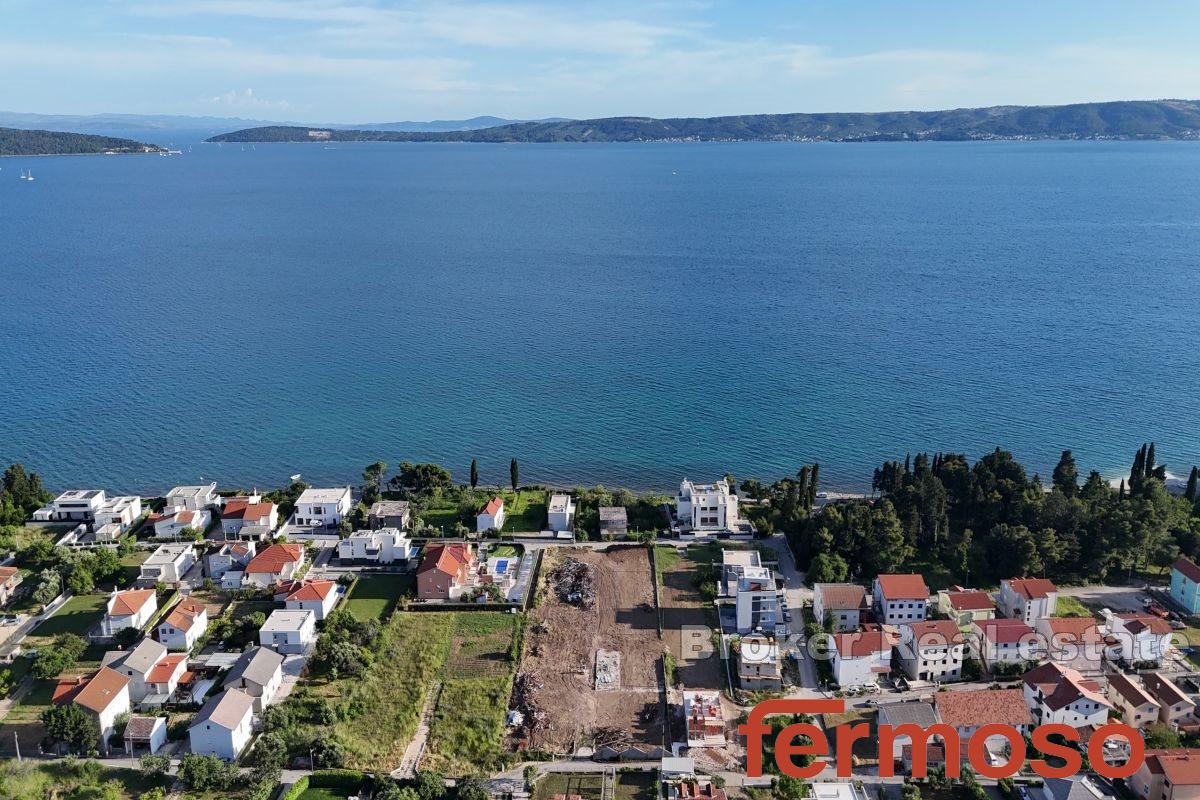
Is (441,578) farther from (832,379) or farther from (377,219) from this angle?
(377,219)

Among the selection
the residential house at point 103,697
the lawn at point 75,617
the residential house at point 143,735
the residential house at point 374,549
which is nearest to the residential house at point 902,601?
the residential house at point 374,549

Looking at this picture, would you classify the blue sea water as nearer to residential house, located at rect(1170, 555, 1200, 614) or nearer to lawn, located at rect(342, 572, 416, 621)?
lawn, located at rect(342, 572, 416, 621)

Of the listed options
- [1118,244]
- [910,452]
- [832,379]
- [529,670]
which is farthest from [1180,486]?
[1118,244]

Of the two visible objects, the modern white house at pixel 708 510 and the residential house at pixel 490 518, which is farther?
the modern white house at pixel 708 510

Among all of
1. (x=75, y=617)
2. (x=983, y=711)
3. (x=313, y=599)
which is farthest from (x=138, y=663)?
(x=983, y=711)

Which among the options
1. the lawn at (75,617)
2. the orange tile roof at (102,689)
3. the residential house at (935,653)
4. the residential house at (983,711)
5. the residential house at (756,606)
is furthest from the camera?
the lawn at (75,617)

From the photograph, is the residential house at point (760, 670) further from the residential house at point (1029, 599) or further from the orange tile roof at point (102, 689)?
the orange tile roof at point (102, 689)

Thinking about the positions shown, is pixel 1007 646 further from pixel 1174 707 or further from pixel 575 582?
pixel 575 582
